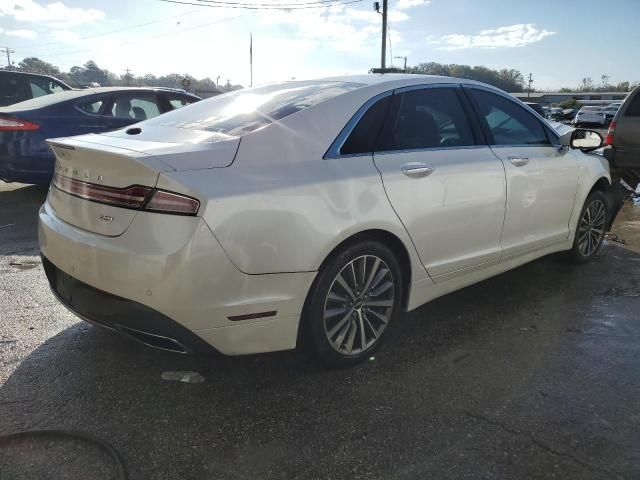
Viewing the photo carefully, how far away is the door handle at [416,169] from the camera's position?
311cm

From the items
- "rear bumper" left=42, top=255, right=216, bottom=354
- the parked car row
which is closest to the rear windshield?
"rear bumper" left=42, top=255, right=216, bottom=354

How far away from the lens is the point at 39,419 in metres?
2.50

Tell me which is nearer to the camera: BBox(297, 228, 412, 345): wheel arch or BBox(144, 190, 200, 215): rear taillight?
BBox(144, 190, 200, 215): rear taillight

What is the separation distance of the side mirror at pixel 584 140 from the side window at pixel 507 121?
1.75ft

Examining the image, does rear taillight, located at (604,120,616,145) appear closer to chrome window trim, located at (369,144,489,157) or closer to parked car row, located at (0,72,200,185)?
chrome window trim, located at (369,144,489,157)

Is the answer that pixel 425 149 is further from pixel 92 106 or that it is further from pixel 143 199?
pixel 92 106

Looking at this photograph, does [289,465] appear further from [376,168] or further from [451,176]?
[451,176]

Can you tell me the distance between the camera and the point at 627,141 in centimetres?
785

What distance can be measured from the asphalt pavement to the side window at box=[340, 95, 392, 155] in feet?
4.03

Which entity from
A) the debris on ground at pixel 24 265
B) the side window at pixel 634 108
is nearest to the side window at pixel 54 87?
the debris on ground at pixel 24 265

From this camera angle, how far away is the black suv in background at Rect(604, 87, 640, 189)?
779cm

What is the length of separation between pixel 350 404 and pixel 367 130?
149 centimetres

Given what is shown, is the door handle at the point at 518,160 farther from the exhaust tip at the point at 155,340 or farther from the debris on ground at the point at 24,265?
the debris on ground at the point at 24,265

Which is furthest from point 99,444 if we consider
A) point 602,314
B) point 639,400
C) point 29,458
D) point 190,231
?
point 602,314
